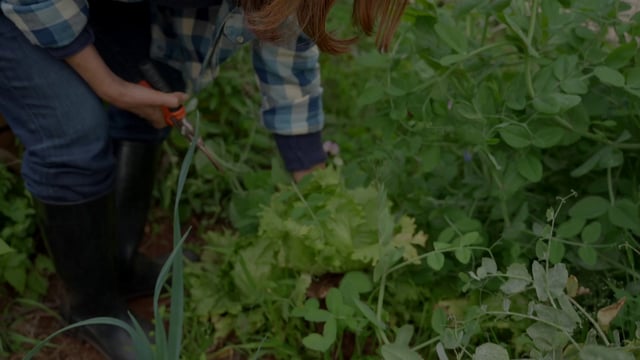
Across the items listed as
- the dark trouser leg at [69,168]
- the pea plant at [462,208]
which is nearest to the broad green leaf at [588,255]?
the pea plant at [462,208]

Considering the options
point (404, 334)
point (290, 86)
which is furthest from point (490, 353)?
point (290, 86)

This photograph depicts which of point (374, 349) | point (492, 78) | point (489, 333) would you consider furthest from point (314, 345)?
point (492, 78)

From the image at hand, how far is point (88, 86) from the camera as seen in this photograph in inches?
64.4

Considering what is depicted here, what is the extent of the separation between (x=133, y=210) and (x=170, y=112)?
42cm

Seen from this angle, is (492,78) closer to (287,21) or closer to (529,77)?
(529,77)

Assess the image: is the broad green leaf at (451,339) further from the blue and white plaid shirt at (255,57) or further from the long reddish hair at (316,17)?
the blue and white plaid shirt at (255,57)

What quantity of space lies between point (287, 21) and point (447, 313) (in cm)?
65

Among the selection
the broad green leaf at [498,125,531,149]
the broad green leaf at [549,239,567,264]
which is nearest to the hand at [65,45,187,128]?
the broad green leaf at [498,125,531,149]

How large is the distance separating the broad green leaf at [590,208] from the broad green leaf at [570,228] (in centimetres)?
2

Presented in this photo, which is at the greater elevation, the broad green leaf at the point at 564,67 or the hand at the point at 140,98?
the broad green leaf at the point at 564,67

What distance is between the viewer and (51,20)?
4.82 feet

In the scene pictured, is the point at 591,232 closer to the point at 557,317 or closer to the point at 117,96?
the point at 557,317

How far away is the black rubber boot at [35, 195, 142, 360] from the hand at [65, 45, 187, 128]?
0.70 ft

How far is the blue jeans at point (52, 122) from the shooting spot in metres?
1.55
